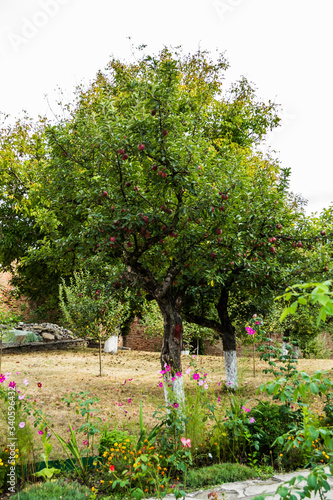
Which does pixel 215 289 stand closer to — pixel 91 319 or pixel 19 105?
pixel 91 319

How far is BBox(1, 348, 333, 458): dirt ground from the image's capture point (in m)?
6.67

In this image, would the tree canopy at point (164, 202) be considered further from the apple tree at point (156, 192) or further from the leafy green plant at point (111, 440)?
the leafy green plant at point (111, 440)

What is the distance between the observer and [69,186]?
22.1ft

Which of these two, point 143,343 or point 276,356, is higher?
point 276,356

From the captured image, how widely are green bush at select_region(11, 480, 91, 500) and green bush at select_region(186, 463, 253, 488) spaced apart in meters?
Answer: 1.06

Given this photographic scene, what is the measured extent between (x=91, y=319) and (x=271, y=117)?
32.2 feet

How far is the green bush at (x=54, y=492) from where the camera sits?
10.8 feet

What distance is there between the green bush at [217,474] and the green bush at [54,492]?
1059 millimetres

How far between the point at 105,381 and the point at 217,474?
6.84 metres

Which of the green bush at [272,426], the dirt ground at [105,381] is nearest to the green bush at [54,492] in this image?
the dirt ground at [105,381]

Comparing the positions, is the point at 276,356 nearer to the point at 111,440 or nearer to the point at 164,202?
the point at 111,440

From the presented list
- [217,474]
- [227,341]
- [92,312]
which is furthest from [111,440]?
[92,312]

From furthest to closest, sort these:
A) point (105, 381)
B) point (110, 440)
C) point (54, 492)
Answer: point (105, 381) < point (110, 440) < point (54, 492)

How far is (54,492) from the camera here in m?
3.40
